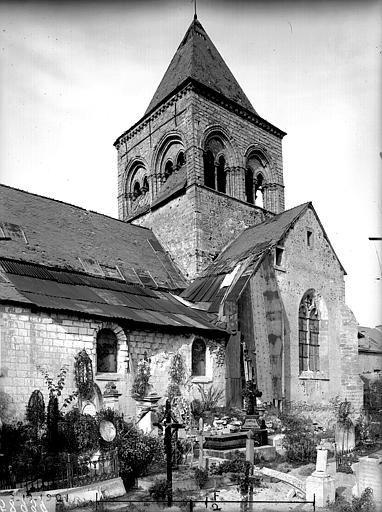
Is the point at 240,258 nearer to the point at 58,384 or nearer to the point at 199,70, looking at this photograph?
the point at 58,384

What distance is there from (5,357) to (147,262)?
9.84m

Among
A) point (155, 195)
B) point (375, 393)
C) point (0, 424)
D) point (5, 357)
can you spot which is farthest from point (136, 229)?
point (375, 393)

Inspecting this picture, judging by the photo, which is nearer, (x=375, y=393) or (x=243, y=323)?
(x=243, y=323)

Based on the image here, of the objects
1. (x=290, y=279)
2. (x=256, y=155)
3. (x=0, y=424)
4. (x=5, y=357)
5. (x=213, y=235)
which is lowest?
(x=0, y=424)

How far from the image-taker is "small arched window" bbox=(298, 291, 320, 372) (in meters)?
21.7

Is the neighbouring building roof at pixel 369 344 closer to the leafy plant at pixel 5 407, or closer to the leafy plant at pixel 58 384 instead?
the leafy plant at pixel 58 384

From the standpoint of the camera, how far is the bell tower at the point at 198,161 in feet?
78.6

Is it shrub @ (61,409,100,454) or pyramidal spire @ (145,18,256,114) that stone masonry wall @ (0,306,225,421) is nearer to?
shrub @ (61,409,100,454)

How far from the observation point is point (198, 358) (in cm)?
1766

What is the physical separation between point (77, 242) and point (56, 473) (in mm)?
11103

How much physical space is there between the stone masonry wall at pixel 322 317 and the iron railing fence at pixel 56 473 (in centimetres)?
1099

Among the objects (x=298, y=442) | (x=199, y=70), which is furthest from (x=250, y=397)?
(x=199, y=70)

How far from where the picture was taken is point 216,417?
16.0 meters

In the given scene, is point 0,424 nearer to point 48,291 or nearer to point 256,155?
point 48,291
